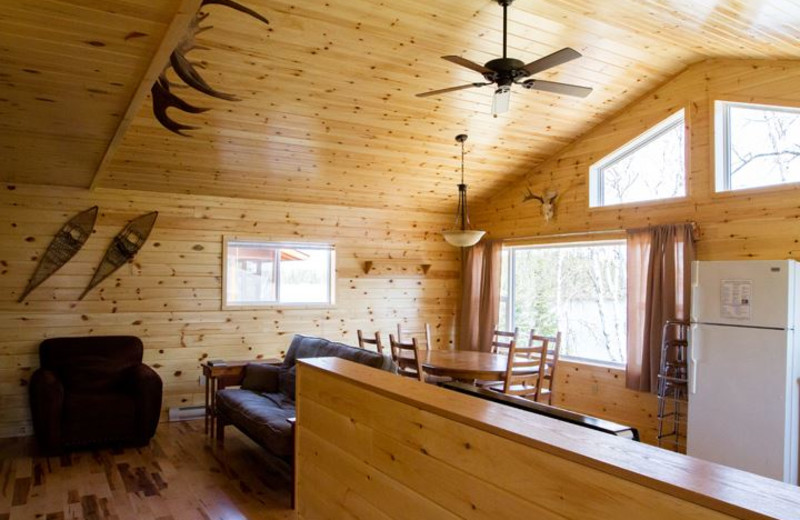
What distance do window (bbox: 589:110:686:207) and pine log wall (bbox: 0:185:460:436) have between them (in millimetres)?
2129

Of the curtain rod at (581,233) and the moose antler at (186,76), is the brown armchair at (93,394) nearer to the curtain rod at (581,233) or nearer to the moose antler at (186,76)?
the moose antler at (186,76)

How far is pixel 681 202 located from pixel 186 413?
16.9 feet

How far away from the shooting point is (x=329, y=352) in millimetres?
4547

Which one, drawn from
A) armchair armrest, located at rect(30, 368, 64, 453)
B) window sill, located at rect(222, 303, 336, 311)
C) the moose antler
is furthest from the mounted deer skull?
armchair armrest, located at rect(30, 368, 64, 453)

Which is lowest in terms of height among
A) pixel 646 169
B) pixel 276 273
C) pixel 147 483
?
pixel 147 483

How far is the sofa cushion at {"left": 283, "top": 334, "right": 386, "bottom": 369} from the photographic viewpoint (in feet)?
13.0

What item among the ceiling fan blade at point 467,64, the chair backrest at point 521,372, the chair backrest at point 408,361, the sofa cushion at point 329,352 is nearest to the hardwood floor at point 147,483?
the sofa cushion at point 329,352

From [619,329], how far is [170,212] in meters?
4.69

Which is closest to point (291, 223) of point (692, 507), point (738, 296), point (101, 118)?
point (101, 118)

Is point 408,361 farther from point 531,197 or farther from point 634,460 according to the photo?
point 634,460

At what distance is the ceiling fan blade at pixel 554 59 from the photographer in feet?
9.64

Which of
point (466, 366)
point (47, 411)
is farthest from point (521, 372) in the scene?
point (47, 411)

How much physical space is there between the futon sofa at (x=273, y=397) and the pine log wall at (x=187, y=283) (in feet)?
3.19

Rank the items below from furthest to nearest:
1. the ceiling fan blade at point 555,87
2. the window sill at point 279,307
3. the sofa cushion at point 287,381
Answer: the window sill at point 279,307 → the sofa cushion at point 287,381 → the ceiling fan blade at point 555,87
